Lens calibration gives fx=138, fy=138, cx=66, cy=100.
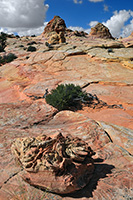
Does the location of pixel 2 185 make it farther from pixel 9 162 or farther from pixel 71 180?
pixel 71 180

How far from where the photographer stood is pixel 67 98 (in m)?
7.61

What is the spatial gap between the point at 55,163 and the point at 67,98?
5.79 metres

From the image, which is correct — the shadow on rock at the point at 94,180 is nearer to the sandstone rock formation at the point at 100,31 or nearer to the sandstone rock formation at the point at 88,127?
the sandstone rock formation at the point at 88,127

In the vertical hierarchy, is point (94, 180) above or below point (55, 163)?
below

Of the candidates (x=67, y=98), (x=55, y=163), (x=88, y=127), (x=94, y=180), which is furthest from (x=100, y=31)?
(x=55, y=163)

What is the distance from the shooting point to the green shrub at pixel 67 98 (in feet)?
23.8

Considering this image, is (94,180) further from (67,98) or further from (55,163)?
(67,98)

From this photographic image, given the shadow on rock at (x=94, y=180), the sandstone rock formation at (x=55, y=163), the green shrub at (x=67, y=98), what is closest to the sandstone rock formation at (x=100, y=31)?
the green shrub at (x=67, y=98)

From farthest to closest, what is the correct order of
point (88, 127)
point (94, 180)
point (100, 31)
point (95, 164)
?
1. point (100, 31)
2. point (88, 127)
3. point (95, 164)
4. point (94, 180)

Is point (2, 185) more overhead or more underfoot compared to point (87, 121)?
more underfoot

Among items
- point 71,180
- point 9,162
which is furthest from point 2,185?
point 71,180

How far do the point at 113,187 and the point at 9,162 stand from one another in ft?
5.78

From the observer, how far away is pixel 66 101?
7410 millimetres

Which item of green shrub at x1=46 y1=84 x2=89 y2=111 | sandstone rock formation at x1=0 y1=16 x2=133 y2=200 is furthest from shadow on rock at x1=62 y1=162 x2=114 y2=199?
green shrub at x1=46 y1=84 x2=89 y2=111
